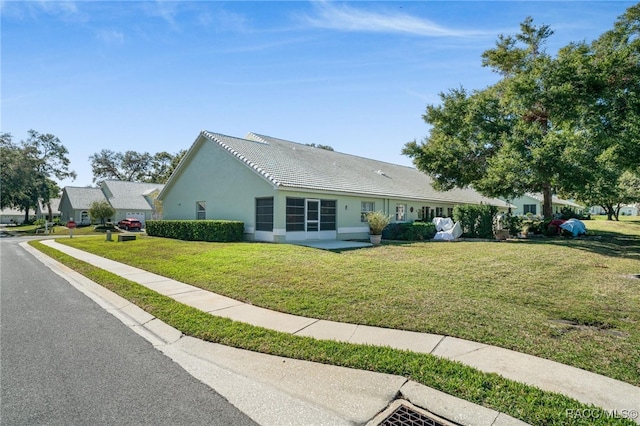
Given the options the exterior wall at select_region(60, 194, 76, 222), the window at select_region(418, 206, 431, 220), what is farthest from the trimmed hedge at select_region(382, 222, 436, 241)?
the exterior wall at select_region(60, 194, 76, 222)

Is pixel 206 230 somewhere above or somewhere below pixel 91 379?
above

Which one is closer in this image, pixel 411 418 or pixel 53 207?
pixel 411 418

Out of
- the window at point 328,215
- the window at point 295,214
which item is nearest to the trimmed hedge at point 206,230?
the window at point 295,214

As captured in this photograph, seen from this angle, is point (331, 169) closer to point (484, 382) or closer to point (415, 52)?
point (415, 52)

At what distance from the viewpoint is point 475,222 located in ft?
65.2

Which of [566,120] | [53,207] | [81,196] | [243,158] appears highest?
[566,120]

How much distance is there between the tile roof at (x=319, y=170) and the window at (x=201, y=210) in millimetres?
4103

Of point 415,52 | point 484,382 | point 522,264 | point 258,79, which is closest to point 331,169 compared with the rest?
point 258,79

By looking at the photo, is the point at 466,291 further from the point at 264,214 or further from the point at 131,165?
the point at 131,165

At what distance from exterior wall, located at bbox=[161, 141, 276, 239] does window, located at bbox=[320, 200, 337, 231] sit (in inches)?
123

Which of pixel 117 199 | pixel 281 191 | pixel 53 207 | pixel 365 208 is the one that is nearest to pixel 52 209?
pixel 53 207

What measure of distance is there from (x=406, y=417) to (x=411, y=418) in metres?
0.05

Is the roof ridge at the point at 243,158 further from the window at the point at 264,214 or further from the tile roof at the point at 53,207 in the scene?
the tile roof at the point at 53,207

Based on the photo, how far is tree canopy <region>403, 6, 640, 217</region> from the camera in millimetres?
14336
